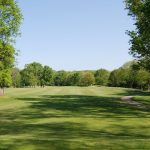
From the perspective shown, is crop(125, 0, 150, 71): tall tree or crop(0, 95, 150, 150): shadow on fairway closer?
crop(0, 95, 150, 150): shadow on fairway

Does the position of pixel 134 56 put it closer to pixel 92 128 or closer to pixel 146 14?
pixel 146 14

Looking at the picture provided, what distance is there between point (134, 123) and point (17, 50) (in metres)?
31.2

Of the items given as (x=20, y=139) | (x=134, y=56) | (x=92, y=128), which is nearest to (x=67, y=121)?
(x=92, y=128)

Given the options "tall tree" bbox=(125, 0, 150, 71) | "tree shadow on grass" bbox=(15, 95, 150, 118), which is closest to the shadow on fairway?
"tree shadow on grass" bbox=(15, 95, 150, 118)

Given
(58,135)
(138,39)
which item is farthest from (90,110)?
(58,135)

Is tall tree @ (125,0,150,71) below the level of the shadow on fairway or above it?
above

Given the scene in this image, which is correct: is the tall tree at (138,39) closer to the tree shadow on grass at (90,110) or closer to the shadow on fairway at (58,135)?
the tree shadow on grass at (90,110)

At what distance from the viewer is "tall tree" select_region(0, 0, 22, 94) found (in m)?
54.5

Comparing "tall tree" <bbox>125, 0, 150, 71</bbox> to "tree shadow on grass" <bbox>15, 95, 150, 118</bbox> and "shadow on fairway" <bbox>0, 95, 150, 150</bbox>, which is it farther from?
"shadow on fairway" <bbox>0, 95, 150, 150</bbox>

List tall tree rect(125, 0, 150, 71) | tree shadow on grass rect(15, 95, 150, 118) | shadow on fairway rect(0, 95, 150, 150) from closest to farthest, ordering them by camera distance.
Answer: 1. shadow on fairway rect(0, 95, 150, 150)
2. tree shadow on grass rect(15, 95, 150, 118)
3. tall tree rect(125, 0, 150, 71)

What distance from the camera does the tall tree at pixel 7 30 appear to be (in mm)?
54500

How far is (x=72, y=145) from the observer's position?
1745 centimetres

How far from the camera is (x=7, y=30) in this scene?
5441 cm

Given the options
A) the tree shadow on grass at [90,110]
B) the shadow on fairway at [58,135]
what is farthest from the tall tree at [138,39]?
the shadow on fairway at [58,135]
